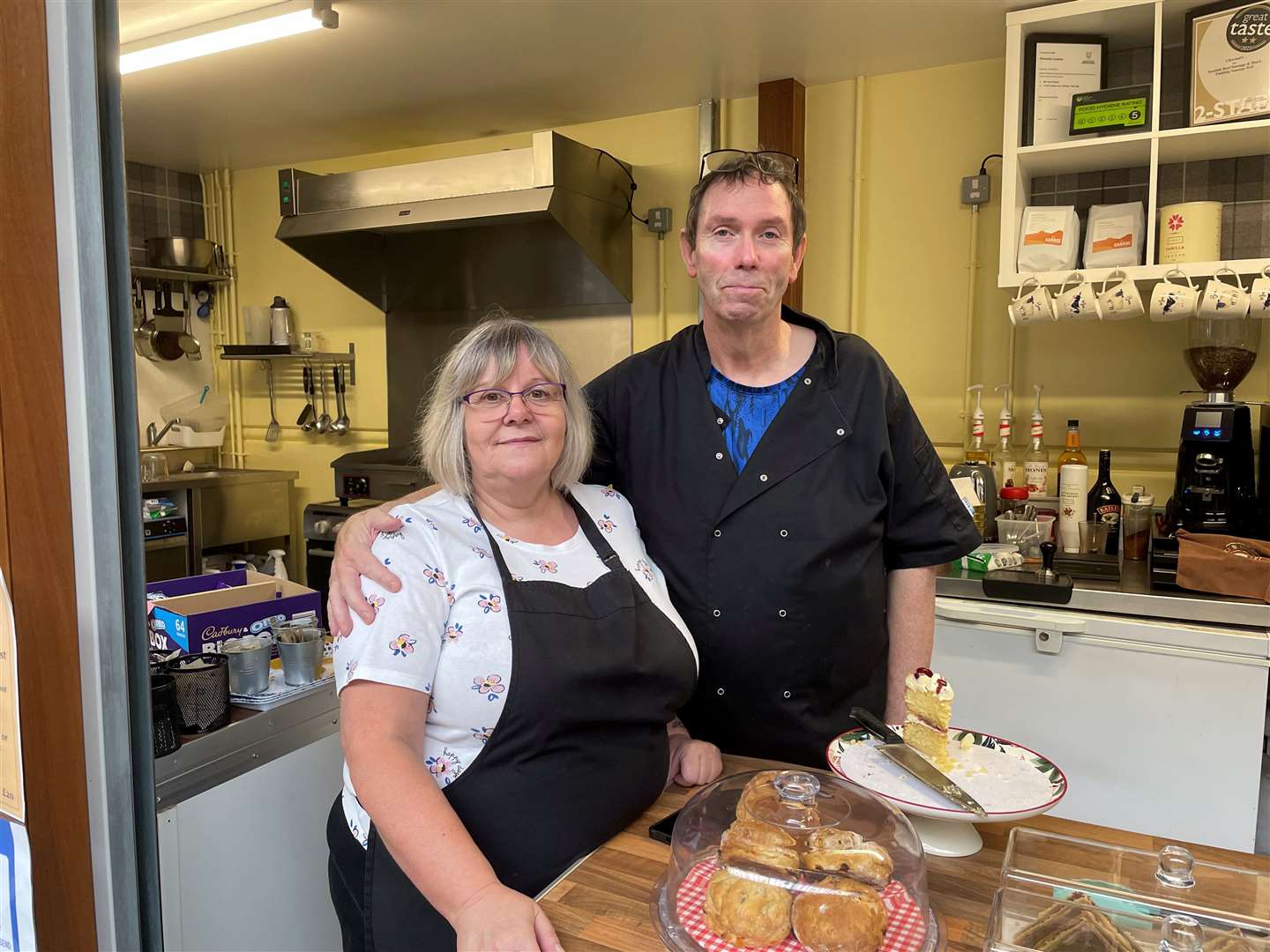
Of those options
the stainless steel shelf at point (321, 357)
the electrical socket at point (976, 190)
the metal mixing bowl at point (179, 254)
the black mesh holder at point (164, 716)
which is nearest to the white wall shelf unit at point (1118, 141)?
the electrical socket at point (976, 190)

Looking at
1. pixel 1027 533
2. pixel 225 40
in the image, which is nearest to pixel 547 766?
pixel 1027 533

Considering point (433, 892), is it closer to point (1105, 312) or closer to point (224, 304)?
point (1105, 312)

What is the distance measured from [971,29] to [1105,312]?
0.92 meters

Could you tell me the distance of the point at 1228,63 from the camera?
2217 mm

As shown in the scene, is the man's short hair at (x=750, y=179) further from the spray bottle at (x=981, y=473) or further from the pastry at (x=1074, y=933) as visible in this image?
the spray bottle at (x=981, y=473)

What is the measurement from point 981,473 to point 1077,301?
0.54m

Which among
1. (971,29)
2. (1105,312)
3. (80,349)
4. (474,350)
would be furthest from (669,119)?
(80,349)

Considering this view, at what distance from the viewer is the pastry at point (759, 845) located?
0.85m

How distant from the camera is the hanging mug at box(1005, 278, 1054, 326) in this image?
2.43m

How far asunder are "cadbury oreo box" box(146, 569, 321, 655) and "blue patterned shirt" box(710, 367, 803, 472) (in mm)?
861

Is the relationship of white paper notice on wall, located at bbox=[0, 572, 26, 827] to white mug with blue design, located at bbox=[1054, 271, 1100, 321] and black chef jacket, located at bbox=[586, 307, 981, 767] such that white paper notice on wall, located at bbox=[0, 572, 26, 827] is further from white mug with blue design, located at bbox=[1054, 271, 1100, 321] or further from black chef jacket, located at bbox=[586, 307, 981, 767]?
white mug with blue design, located at bbox=[1054, 271, 1100, 321]

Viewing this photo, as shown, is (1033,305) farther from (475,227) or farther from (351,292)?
(351,292)

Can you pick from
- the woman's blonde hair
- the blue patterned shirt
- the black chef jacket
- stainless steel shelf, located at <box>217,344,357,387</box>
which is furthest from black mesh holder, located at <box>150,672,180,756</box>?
stainless steel shelf, located at <box>217,344,357,387</box>

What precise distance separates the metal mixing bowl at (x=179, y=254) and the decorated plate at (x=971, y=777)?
3.93 meters
